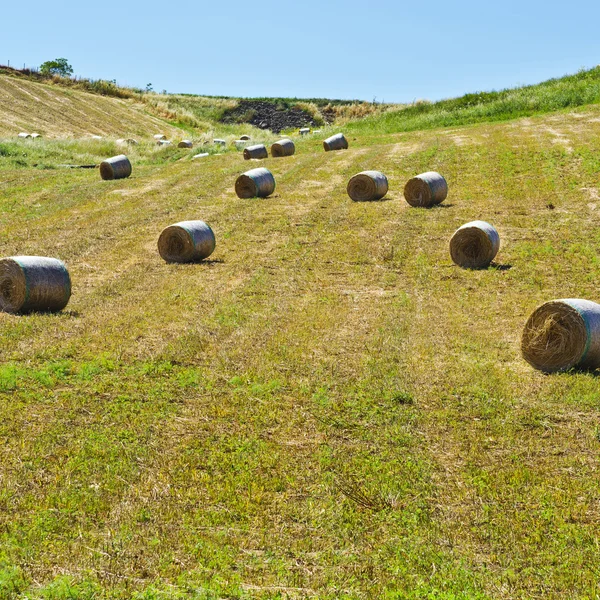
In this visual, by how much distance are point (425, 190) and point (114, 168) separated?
54.1 ft

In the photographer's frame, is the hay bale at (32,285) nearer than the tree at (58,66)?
Yes

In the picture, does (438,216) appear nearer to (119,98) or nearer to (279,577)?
(279,577)

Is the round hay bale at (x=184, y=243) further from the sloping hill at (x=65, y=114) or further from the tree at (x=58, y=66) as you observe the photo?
the tree at (x=58, y=66)

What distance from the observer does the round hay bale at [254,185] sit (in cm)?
2869

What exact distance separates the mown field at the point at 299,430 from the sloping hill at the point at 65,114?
38642 millimetres

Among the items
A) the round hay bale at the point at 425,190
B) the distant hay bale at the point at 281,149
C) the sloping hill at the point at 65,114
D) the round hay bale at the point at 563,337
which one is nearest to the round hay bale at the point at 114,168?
the distant hay bale at the point at 281,149

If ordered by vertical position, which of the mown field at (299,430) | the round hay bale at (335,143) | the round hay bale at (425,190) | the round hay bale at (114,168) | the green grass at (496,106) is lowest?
the mown field at (299,430)

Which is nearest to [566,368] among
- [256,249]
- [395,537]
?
[395,537]

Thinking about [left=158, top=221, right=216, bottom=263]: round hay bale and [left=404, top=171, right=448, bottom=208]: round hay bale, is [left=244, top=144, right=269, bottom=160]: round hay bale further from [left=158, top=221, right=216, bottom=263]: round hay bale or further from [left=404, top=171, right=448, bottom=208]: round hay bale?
[left=158, top=221, right=216, bottom=263]: round hay bale

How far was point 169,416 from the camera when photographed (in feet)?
30.9

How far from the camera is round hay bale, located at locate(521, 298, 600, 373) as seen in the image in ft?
36.8

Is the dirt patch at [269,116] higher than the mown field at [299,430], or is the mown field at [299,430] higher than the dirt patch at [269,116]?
the dirt patch at [269,116]

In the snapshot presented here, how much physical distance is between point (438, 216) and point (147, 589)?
65.6 ft

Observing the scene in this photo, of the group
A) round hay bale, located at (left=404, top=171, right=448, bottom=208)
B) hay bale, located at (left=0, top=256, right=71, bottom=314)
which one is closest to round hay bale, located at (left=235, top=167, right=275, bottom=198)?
round hay bale, located at (left=404, top=171, right=448, bottom=208)
